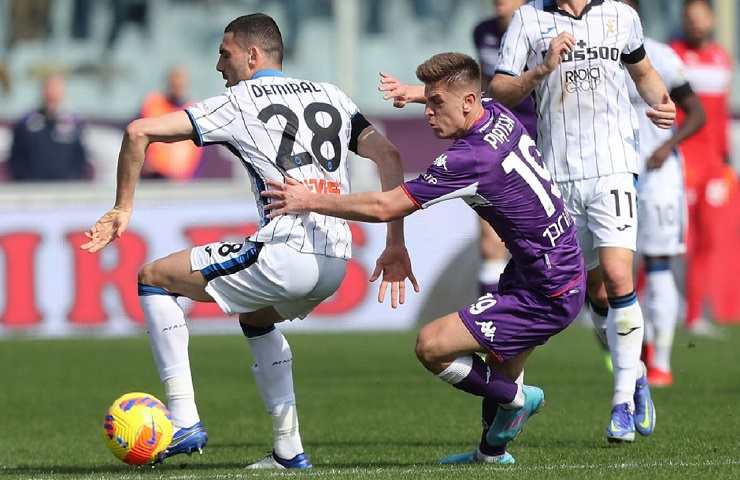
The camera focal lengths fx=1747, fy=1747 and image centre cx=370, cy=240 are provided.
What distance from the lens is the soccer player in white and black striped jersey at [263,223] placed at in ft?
24.3

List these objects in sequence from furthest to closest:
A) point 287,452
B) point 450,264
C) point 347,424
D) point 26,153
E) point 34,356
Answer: point 26,153
point 450,264
point 34,356
point 347,424
point 287,452

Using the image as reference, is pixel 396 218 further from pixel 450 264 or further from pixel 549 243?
pixel 450 264

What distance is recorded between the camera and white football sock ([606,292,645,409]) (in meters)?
8.35

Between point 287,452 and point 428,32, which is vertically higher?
point 428,32

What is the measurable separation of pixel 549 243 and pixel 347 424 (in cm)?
265

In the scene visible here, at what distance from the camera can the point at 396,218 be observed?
7.21m

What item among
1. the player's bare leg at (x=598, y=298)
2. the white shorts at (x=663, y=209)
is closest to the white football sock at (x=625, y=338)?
the player's bare leg at (x=598, y=298)

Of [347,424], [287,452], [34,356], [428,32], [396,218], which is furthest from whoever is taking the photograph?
[428,32]

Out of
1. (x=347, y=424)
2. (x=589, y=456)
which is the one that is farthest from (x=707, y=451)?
(x=347, y=424)

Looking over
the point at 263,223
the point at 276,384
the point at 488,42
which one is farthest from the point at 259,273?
the point at 488,42

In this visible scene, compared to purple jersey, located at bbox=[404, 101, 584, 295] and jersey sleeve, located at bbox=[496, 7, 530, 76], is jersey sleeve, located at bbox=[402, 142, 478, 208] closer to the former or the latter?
purple jersey, located at bbox=[404, 101, 584, 295]

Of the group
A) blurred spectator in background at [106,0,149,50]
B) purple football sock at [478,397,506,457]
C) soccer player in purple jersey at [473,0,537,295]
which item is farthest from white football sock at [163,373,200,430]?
Result: blurred spectator in background at [106,0,149,50]

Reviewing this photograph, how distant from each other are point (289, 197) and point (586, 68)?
6.86 ft

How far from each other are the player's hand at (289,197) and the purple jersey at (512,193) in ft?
1.39
